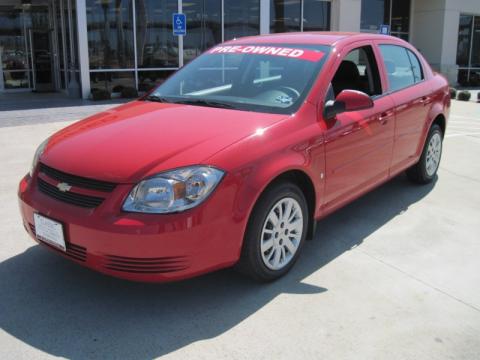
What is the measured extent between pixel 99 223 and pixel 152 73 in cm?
1455

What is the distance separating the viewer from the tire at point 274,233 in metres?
3.27

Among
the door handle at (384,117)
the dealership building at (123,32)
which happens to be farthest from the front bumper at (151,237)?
the dealership building at (123,32)

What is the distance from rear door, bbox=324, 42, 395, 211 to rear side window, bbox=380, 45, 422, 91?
245 millimetres

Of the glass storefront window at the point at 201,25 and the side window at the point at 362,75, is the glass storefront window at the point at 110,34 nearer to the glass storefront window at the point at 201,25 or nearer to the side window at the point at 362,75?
the glass storefront window at the point at 201,25

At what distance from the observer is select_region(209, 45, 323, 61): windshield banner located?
162 inches

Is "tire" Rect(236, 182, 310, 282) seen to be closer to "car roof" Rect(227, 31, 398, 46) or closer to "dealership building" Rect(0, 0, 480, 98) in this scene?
"car roof" Rect(227, 31, 398, 46)

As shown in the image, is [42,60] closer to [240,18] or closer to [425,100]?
[240,18]

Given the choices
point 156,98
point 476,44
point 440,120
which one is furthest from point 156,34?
point 476,44

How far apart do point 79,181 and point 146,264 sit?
26.8 inches

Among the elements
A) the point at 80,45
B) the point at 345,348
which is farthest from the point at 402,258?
the point at 80,45

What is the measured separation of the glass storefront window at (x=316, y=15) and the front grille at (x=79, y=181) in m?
17.6

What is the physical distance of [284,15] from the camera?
18797 millimetres

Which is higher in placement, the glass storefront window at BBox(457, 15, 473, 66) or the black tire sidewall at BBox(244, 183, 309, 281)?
the glass storefront window at BBox(457, 15, 473, 66)

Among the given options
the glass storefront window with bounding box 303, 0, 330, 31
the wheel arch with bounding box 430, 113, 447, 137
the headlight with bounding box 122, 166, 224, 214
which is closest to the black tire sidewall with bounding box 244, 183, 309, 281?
the headlight with bounding box 122, 166, 224, 214
